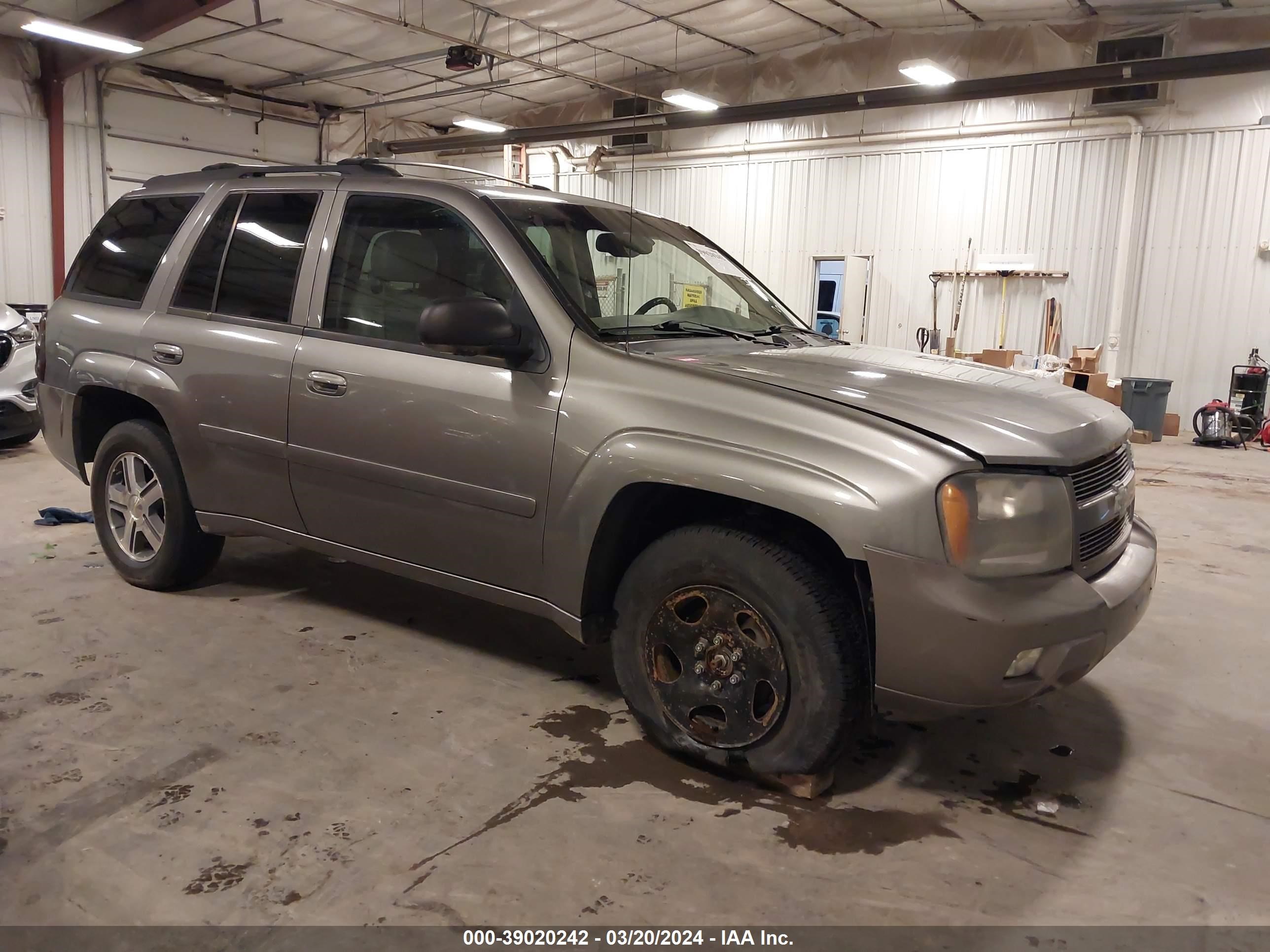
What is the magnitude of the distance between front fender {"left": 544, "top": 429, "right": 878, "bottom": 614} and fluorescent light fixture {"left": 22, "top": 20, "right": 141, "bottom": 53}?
10324 millimetres

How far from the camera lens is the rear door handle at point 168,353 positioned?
344 centimetres

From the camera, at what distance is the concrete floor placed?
1982 mm

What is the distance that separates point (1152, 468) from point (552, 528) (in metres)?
7.59

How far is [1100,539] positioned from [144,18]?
1179cm

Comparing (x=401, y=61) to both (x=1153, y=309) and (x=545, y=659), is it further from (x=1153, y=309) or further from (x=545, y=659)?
(x=545, y=659)

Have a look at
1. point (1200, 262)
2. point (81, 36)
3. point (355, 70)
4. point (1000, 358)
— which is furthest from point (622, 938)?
point (355, 70)

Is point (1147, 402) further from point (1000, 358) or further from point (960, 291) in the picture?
A: point (960, 291)

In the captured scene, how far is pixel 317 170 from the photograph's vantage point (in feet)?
11.0

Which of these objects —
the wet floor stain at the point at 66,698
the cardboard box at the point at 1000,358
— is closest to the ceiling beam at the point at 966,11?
the cardboard box at the point at 1000,358

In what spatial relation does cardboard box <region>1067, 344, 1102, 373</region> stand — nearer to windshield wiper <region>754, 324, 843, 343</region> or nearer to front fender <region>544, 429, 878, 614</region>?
windshield wiper <region>754, 324, 843, 343</region>

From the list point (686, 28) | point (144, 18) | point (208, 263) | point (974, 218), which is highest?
point (686, 28)

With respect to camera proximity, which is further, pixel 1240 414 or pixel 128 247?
pixel 1240 414

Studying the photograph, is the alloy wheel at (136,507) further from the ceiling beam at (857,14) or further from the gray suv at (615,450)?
the ceiling beam at (857,14)

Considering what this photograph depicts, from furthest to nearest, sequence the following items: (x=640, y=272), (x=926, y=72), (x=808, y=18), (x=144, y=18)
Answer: (x=808, y=18) < (x=144, y=18) < (x=926, y=72) < (x=640, y=272)
